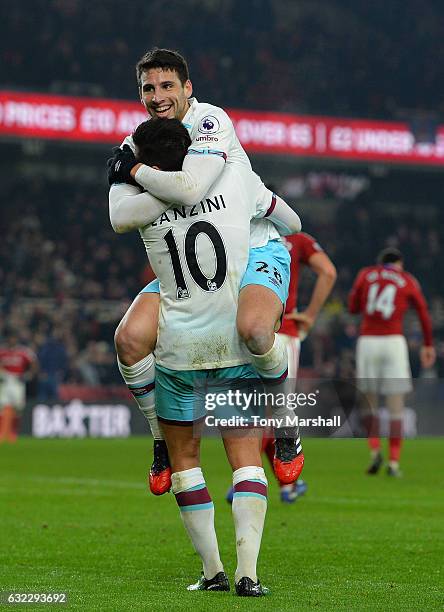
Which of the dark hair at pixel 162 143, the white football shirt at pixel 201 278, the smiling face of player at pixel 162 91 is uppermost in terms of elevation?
the smiling face of player at pixel 162 91

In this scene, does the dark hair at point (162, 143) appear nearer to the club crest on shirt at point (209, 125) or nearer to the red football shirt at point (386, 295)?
the club crest on shirt at point (209, 125)

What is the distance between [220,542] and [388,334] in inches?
267

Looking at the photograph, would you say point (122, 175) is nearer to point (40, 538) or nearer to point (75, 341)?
point (40, 538)

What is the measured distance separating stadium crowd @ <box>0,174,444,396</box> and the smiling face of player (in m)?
17.0

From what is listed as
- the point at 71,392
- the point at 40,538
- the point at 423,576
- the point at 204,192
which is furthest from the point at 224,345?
the point at 71,392

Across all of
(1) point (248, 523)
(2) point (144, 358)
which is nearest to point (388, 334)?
(2) point (144, 358)

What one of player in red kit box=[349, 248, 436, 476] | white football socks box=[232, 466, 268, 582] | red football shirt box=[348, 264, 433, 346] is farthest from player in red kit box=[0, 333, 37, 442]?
white football socks box=[232, 466, 268, 582]

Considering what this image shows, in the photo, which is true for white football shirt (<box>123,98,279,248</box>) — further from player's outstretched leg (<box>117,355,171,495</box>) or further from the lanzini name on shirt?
player's outstretched leg (<box>117,355,171,495</box>)

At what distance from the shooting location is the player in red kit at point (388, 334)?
1252cm

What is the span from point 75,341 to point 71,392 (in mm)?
2355

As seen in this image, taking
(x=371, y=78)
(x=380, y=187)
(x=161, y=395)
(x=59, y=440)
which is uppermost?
(x=371, y=78)

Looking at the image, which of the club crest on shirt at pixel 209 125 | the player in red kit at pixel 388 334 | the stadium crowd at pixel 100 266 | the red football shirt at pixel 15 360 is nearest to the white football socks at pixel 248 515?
the club crest on shirt at pixel 209 125

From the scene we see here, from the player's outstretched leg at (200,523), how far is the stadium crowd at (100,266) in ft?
55.7

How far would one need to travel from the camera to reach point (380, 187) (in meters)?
36.2
